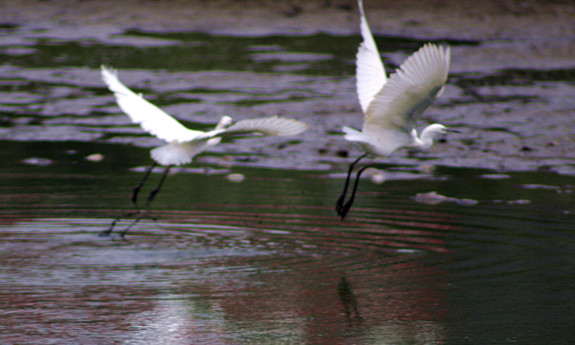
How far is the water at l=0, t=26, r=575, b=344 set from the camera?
5414 mm

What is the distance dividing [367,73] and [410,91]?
4.46ft

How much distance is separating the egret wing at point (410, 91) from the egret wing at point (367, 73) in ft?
1.74

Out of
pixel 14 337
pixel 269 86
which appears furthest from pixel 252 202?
pixel 269 86

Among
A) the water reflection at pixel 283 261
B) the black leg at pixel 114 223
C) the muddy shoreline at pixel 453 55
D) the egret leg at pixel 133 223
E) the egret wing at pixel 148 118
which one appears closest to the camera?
the water reflection at pixel 283 261

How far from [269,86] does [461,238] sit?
28.1ft

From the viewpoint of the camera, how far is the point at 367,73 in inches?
343

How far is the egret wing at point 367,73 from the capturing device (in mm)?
8609

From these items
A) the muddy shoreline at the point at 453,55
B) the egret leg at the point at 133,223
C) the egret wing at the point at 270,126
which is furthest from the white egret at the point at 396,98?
the muddy shoreline at the point at 453,55

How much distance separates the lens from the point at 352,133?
25.7ft

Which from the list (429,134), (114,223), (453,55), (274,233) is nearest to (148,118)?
(114,223)

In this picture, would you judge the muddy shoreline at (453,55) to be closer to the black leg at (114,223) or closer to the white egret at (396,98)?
the white egret at (396,98)

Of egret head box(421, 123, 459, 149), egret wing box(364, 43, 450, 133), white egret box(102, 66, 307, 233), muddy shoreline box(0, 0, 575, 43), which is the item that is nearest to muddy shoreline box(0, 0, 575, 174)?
muddy shoreline box(0, 0, 575, 43)

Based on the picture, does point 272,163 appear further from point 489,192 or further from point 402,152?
point 489,192

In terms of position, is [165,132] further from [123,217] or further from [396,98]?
[396,98]
